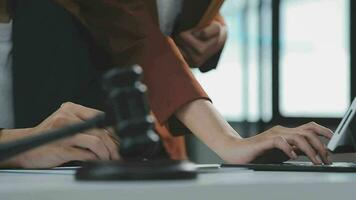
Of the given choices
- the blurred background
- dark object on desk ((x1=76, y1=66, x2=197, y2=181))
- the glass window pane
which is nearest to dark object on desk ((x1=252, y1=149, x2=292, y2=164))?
dark object on desk ((x1=76, y1=66, x2=197, y2=181))

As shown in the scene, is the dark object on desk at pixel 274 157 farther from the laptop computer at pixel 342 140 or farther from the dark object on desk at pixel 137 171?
the dark object on desk at pixel 137 171

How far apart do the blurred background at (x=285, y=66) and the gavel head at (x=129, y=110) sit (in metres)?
3.95

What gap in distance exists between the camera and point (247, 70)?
15.6 ft

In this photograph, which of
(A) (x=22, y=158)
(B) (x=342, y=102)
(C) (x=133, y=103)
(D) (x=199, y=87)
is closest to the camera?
(C) (x=133, y=103)

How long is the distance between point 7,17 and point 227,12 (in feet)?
12.7

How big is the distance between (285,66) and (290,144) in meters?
3.76

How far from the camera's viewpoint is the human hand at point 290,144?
2.85 feet

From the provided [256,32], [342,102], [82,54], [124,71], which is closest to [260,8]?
[256,32]

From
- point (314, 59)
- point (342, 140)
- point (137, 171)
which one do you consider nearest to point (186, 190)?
point (137, 171)

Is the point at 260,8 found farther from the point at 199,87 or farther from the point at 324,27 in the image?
the point at 199,87

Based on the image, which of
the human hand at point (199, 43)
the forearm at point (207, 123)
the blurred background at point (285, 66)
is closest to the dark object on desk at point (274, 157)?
the forearm at point (207, 123)

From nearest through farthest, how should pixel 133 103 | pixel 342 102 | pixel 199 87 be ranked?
pixel 133 103
pixel 199 87
pixel 342 102

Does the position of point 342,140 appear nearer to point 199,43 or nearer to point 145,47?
point 145,47

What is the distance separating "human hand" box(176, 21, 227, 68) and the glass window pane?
131 inches
